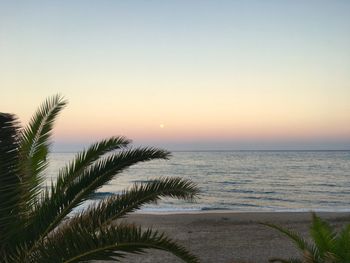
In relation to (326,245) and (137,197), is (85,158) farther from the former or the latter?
(326,245)

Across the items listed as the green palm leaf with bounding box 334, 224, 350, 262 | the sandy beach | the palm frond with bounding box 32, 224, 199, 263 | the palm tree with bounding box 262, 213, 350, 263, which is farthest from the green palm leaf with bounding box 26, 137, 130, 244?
the sandy beach

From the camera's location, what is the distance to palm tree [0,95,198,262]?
139 inches

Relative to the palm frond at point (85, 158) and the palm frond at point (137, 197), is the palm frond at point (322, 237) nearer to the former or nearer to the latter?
the palm frond at point (137, 197)

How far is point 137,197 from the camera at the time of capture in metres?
4.93

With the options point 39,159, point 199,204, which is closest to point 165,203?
point 199,204

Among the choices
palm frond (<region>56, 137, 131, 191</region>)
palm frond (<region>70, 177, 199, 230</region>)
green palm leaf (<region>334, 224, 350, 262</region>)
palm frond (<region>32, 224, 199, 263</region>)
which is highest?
palm frond (<region>56, 137, 131, 191</region>)

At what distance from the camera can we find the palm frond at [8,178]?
3.90 m

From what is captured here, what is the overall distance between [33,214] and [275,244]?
10493 millimetres

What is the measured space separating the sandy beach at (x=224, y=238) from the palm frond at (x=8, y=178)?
7.67 meters

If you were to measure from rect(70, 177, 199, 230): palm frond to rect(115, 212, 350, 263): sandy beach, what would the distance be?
21.6 ft

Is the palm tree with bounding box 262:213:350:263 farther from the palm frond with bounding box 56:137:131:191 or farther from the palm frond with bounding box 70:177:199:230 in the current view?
the palm frond with bounding box 56:137:131:191

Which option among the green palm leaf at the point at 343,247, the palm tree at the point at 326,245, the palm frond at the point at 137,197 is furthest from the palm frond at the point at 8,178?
the green palm leaf at the point at 343,247

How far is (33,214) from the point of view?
4.27 m

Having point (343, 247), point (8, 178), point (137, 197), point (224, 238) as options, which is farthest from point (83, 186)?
point (224, 238)
